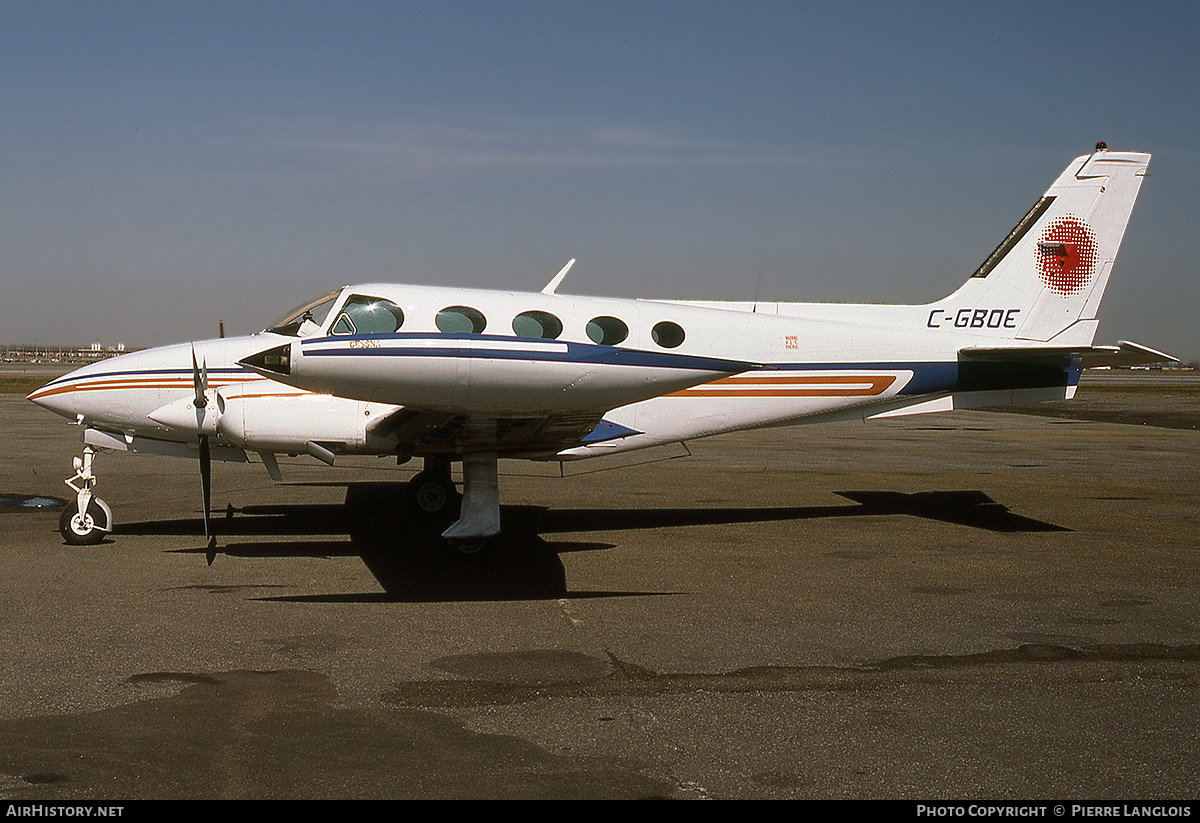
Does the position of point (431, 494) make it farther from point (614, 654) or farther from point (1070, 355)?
point (1070, 355)

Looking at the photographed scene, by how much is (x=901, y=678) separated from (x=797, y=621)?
135cm

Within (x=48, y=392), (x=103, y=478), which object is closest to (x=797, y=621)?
(x=48, y=392)

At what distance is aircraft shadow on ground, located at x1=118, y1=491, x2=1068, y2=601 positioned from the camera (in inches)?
333

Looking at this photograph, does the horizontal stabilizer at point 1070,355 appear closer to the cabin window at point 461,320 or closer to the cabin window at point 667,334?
the cabin window at point 667,334

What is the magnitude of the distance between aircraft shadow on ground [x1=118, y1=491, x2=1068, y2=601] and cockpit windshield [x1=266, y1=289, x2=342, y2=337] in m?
2.26

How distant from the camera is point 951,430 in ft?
91.2

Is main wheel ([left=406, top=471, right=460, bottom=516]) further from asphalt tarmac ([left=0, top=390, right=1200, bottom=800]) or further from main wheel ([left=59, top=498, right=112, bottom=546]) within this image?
main wheel ([left=59, top=498, right=112, bottom=546])

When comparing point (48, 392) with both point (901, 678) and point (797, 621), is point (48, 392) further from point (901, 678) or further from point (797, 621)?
point (901, 678)

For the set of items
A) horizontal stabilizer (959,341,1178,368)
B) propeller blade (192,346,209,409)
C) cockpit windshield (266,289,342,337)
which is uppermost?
horizontal stabilizer (959,341,1178,368)

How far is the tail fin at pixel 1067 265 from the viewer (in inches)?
476

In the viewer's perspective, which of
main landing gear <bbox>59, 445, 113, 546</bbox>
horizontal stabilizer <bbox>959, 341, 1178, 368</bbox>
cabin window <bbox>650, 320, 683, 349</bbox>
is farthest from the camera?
horizontal stabilizer <bbox>959, 341, 1178, 368</bbox>

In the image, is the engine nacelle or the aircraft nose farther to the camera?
the aircraft nose

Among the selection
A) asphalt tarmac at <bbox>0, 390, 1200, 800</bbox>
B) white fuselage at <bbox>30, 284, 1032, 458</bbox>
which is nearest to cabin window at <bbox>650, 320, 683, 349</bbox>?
white fuselage at <bbox>30, 284, 1032, 458</bbox>

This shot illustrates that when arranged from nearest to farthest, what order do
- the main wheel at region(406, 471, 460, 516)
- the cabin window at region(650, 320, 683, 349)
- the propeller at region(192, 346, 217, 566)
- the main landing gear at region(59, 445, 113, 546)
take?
the propeller at region(192, 346, 217, 566), the main landing gear at region(59, 445, 113, 546), the cabin window at region(650, 320, 683, 349), the main wheel at region(406, 471, 460, 516)
